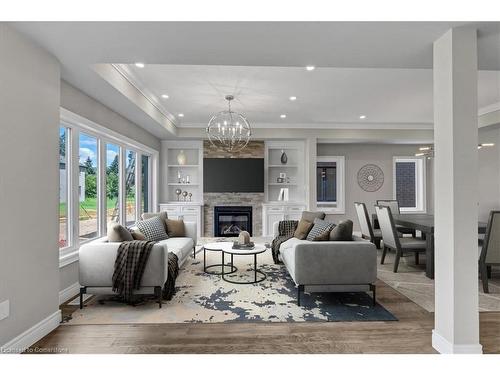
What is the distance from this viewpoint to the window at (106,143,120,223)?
4.39 m

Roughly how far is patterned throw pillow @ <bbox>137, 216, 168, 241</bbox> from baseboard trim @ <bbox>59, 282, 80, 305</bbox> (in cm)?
103

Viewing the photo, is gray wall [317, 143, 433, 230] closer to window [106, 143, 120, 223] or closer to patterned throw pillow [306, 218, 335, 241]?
patterned throw pillow [306, 218, 335, 241]

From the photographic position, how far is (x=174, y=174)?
696 cm

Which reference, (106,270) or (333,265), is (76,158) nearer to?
(106,270)

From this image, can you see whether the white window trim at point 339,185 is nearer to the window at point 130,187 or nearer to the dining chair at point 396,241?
the dining chair at point 396,241

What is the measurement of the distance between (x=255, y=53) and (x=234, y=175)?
4.39m

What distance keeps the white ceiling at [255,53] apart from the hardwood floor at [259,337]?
2418mm

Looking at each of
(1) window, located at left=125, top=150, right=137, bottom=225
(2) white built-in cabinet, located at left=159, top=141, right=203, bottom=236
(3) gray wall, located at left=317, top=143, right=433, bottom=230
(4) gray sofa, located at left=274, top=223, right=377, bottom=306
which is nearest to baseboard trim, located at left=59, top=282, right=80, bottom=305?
(1) window, located at left=125, top=150, right=137, bottom=225

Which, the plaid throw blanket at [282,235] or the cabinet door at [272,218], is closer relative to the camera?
the plaid throw blanket at [282,235]

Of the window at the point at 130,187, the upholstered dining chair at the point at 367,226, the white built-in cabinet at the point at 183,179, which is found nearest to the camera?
the upholstered dining chair at the point at 367,226

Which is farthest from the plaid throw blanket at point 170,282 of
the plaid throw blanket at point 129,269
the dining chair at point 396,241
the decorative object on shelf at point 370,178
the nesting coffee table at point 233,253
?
the decorative object on shelf at point 370,178

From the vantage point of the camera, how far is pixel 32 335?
83.7 inches

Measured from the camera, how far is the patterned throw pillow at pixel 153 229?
3952 millimetres
